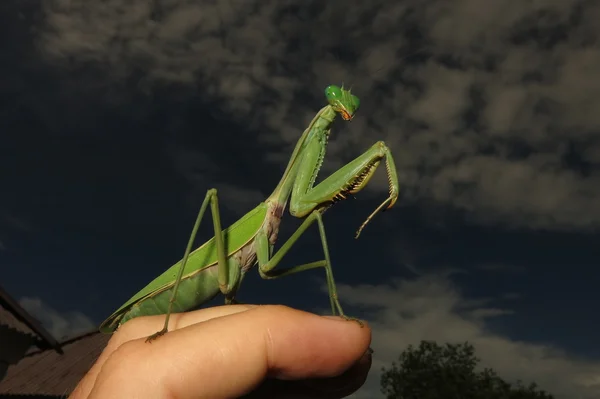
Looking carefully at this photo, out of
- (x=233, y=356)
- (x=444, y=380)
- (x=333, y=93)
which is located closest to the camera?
(x=233, y=356)

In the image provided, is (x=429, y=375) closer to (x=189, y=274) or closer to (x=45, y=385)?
(x=45, y=385)

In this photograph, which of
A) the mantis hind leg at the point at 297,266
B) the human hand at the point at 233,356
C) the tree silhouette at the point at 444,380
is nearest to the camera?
the human hand at the point at 233,356

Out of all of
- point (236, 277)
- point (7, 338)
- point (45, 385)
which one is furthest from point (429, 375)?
point (236, 277)

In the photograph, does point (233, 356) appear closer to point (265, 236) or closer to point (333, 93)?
point (265, 236)

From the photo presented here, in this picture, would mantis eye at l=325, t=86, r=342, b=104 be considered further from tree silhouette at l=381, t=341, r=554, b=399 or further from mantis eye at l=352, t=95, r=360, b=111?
tree silhouette at l=381, t=341, r=554, b=399

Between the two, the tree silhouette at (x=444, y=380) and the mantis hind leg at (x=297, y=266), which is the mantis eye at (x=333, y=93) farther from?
the tree silhouette at (x=444, y=380)

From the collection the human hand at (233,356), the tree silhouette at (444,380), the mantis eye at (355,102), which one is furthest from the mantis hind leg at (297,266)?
the tree silhouette at (444,380)

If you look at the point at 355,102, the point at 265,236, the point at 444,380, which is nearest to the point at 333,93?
the point at 355,102
